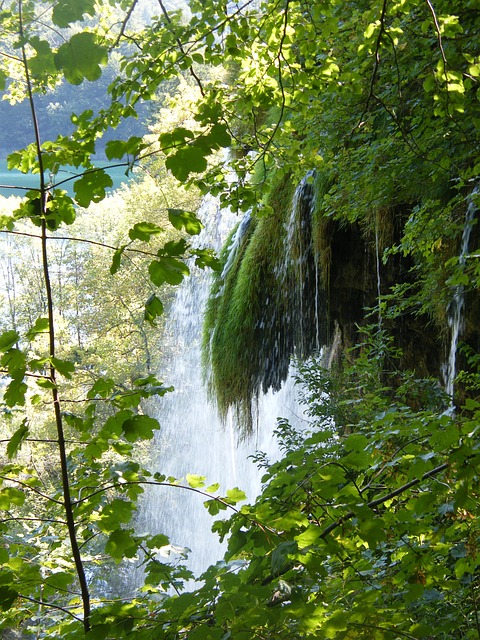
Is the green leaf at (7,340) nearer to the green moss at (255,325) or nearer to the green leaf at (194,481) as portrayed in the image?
the green leaf at (194,481)

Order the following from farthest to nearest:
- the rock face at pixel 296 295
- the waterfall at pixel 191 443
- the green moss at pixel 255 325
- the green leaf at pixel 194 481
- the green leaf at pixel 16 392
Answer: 1. the waterfall at pixel 191 443
2. the green moss at pixel 255 325
3. the rock face at pixel 296 295
4. the green leaf at pixel 194 481
5. the green leaf at pixel 16 392

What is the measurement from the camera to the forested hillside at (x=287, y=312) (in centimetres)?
119

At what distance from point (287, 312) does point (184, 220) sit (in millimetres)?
4632

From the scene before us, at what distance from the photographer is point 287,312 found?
19.0ft

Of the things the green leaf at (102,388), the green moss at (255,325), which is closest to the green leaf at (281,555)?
the green leaf at (102,388)

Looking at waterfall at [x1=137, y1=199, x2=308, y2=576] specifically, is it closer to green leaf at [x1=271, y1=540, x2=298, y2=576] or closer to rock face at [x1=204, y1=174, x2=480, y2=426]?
rock face at [x1=204, y1=174, x2=480, y2=426]

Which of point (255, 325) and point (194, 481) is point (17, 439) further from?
point (255, 325)

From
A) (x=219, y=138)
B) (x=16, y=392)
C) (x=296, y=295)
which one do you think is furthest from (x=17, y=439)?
(x=296, y=295)

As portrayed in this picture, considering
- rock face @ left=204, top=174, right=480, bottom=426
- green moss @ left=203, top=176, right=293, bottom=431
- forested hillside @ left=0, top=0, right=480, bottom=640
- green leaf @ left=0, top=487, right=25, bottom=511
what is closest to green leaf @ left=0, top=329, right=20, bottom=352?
forested hillside @ left=0, top=0, right=480, bottom=640

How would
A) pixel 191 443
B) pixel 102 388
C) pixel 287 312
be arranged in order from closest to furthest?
1. pixel 102 388
2. pixel 287 312
3. pixel 191 443

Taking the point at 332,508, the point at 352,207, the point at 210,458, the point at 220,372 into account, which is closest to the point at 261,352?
the point at 220,372

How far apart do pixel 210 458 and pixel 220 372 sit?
9869 millimetres

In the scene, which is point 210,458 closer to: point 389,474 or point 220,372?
point 220,372

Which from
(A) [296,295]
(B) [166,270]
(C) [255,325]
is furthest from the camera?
(C) [255,325]
